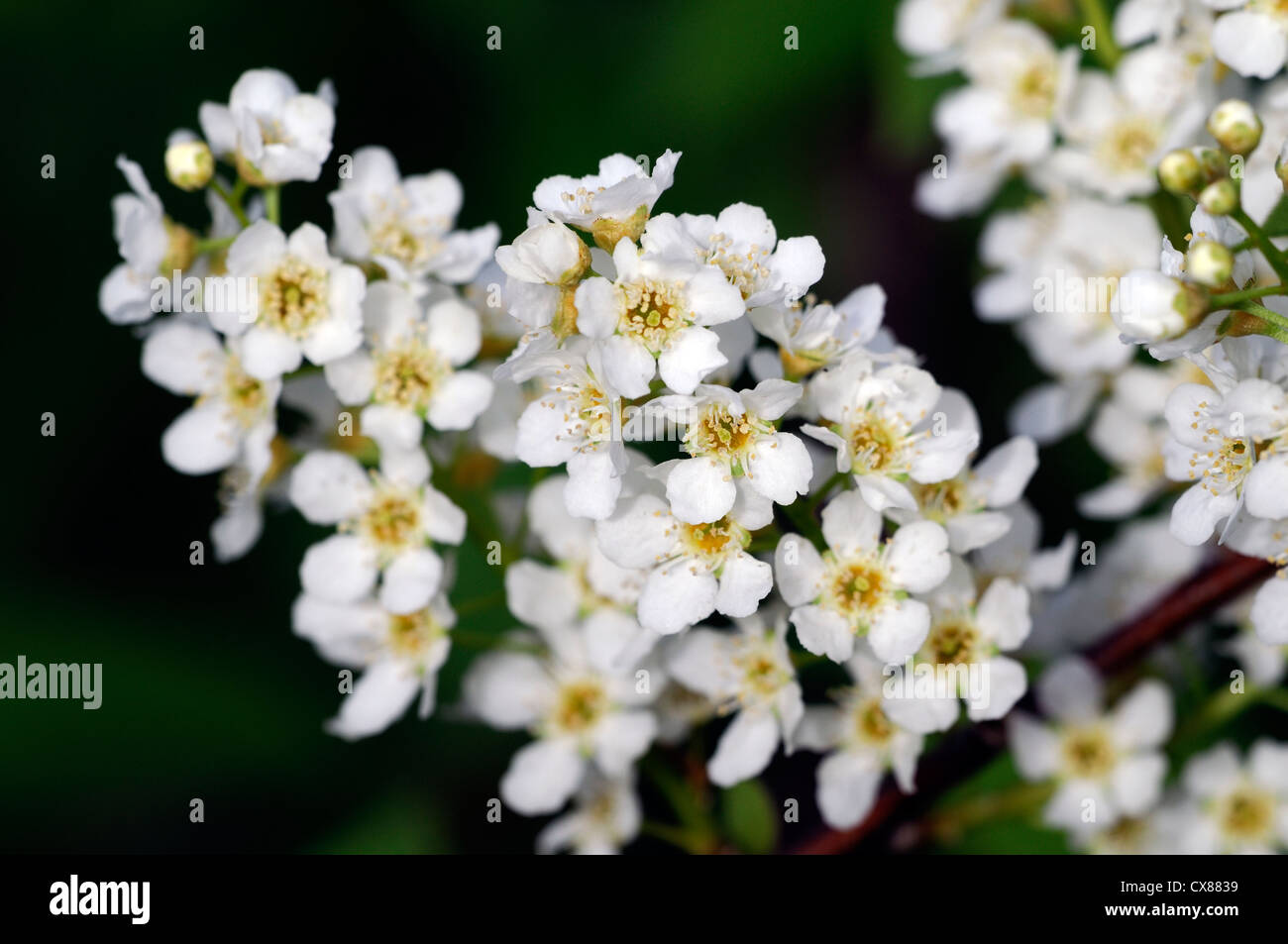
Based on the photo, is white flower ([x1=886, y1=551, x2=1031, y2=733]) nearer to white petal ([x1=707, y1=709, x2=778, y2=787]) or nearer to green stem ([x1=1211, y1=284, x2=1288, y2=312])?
white petal ([x1=707, y1=709, x2=778, y2=787])

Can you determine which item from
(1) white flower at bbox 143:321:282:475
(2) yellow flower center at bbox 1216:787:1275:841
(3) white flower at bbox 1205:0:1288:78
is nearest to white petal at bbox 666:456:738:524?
(1) white flower at bbox 143:321:282:475

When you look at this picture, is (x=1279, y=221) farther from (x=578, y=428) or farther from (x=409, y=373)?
(x=409, y=373)

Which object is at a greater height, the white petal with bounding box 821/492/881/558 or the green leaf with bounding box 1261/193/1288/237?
the green leaf with bounding box 1261/193/1288/237

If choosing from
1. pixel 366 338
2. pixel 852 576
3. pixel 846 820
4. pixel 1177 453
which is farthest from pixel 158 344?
pixel 1177 453

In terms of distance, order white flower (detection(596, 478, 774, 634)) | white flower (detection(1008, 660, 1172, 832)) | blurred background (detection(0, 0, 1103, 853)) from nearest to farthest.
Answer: white flower (detection(596, 478, 774, 634))
white flower (detection(1008, 660, 1172, 832))
blurred background (detection(0, 0, 1103, 853))

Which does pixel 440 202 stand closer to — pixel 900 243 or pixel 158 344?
pixel 158 344

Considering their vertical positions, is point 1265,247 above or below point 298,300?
below

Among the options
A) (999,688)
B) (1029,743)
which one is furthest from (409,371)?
(1029,743)
